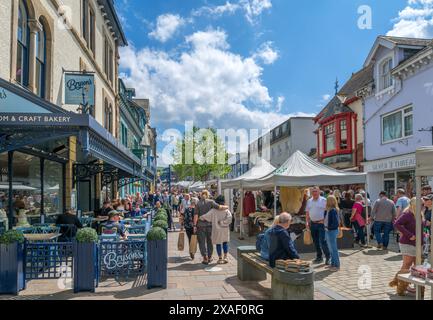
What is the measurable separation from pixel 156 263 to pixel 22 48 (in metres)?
7.05

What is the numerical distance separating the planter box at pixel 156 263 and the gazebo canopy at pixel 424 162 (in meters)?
4.07

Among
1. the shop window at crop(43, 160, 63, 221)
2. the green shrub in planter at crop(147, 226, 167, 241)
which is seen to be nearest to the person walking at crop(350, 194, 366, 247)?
the green shrub in planter at crop(147, 226, 167, 241)

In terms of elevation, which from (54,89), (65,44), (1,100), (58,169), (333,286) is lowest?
(333,286)

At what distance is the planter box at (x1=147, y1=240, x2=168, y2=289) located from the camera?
6.41 metres

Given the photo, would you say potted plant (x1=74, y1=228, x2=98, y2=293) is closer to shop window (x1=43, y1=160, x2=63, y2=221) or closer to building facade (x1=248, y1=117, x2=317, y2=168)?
shop window (x1=43, y1=160, x2=63, y2=221)

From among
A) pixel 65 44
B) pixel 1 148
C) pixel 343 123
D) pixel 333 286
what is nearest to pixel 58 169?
pixel 65 44

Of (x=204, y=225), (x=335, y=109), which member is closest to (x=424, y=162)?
(x=204, y=225)

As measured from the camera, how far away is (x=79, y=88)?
1170 centimetres

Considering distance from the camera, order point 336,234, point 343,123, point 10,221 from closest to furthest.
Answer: point 336,234
point 10,221
point 343,123

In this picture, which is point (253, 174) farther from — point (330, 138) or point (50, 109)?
point (330, 138)

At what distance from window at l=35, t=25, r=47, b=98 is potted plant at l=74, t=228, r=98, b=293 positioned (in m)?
6.16
